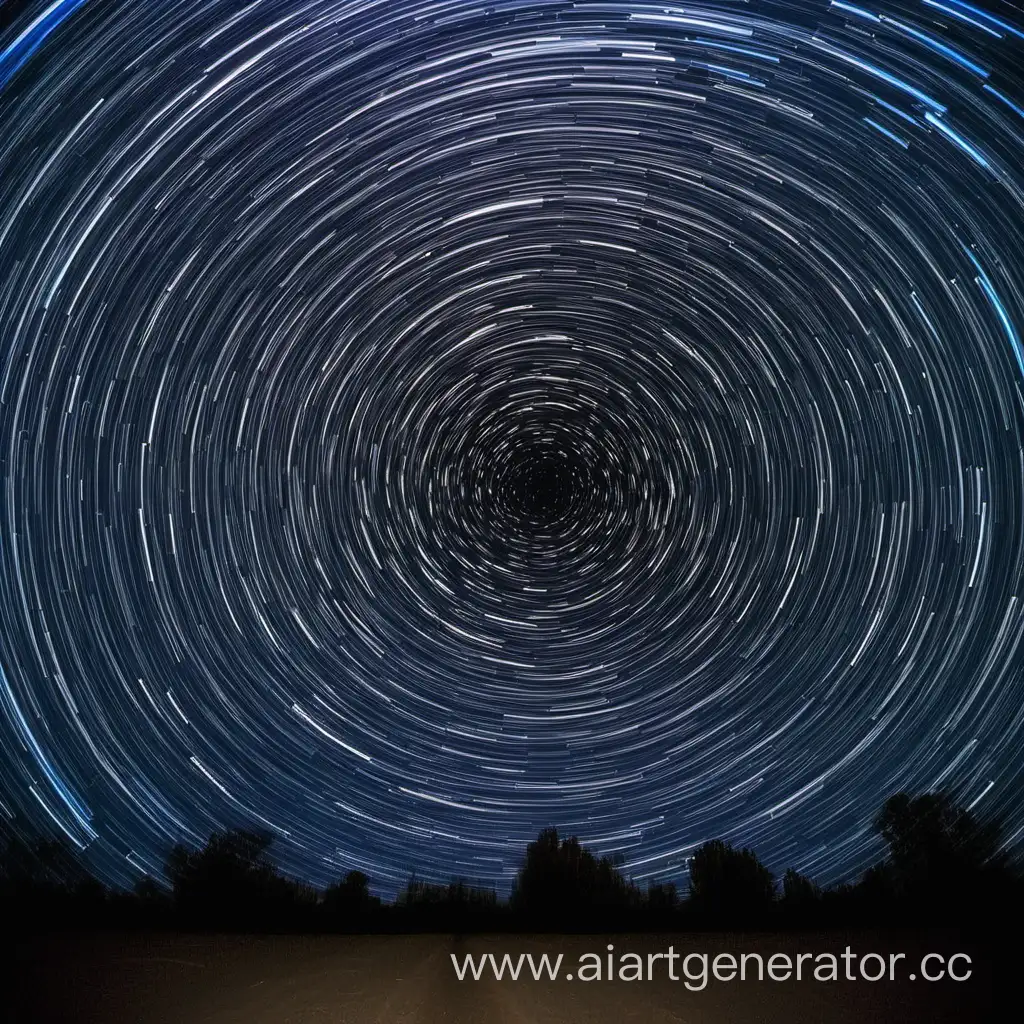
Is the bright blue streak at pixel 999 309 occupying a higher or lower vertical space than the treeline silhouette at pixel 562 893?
higher

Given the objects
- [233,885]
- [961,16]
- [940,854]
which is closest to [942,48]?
[961,16]

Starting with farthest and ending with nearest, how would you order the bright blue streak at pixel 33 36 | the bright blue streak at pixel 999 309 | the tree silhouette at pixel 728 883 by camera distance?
the tree silhouette at pixel 728 883 < the bright blue streak at pixel 999 309 < the bright blue streak at pixel 33 36

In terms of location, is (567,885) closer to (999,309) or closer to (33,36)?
(999,309)

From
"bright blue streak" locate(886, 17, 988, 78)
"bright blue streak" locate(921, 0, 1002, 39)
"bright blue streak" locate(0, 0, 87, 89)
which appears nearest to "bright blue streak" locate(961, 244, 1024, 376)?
"bright blue streak" locate(886, 17, 988, 78)

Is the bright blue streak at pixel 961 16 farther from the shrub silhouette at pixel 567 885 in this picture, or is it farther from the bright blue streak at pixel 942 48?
the shrub silhouette at pixel 567 885

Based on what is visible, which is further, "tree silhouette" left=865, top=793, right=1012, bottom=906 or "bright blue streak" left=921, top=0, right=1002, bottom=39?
"tree silhouette" left=865, top=793, right=1012, bottom=906

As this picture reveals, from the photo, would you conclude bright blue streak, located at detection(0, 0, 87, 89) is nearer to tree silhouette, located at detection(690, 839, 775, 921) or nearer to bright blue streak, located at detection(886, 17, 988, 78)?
bright blue streak, located at detection(886, 17, 988, 78)

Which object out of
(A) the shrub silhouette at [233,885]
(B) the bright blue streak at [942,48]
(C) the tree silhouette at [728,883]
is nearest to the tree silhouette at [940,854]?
(C) the tree silhouette at [728,883]
